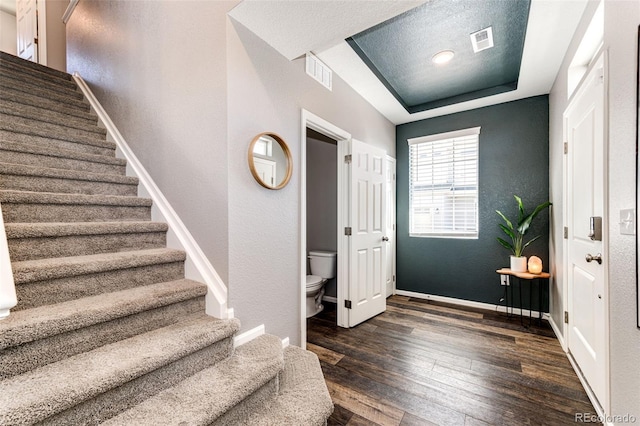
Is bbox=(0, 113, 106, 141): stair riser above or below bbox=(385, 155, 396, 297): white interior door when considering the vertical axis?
above

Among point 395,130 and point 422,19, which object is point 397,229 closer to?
point 395,130

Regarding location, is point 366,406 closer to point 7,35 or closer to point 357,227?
point 357,227

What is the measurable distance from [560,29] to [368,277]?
2651 millimetres

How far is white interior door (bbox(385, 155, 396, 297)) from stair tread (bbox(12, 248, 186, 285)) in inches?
111

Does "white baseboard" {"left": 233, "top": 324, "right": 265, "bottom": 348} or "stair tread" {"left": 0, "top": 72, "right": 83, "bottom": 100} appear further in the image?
"stair tread" {"left": 0, "top": 72, "right": 83, "bottom": 100}

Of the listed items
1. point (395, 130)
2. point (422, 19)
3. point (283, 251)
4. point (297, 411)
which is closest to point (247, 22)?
point (422, 19)

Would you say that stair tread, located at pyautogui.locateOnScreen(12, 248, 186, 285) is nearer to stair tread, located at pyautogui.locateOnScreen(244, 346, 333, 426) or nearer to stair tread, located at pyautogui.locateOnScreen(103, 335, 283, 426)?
stair tread, located at pyautogui.locateOnScreen(103, 335, 283, 426)

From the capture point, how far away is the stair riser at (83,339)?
1.02 m

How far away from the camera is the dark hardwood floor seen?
5.32 feet

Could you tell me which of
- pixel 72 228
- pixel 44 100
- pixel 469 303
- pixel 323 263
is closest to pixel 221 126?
pixel 72 228

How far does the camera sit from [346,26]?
1.81 meters

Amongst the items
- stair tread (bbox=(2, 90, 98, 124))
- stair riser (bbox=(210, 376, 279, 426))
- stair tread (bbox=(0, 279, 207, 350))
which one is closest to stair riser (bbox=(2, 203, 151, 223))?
stair tread (bbox=(0, 279, 207, 350))

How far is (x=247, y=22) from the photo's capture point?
176 centimetres

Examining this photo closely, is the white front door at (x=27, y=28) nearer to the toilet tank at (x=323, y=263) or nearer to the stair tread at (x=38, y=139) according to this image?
the stair tread at (x=38, y=139)
